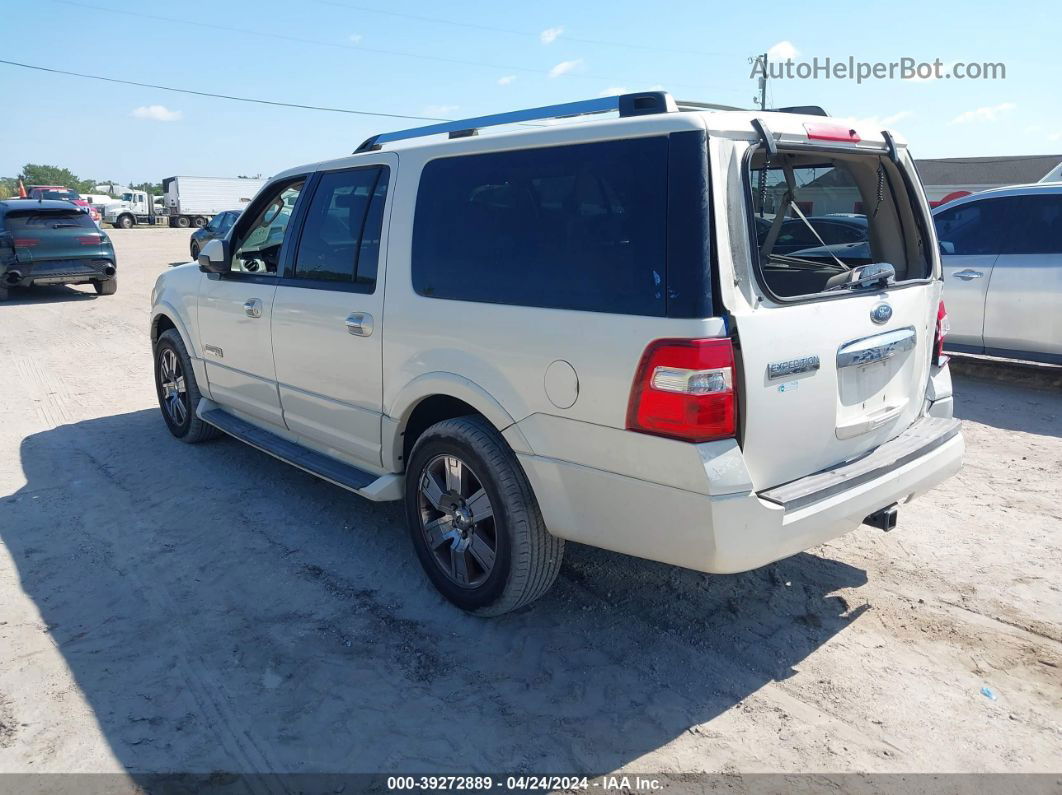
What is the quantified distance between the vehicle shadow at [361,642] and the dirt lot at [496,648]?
0.04ft

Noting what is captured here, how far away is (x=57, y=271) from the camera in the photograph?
1413 cm

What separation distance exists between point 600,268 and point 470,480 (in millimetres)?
1174

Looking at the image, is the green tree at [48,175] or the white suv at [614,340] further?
the green tree at [48,175]

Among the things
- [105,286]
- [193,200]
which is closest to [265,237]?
[105,286]

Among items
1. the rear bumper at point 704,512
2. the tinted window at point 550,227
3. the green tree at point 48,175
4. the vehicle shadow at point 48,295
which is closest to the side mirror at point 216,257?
the tinted window at point 550,227

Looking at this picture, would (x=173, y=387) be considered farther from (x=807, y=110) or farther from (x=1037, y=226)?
(x=1037, y=226)

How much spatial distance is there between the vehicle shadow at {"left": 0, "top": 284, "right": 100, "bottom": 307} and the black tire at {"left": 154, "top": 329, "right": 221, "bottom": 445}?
9.87 metres

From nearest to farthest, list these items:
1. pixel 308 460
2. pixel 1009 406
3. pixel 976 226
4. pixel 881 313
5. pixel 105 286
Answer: pixel 881 313 → pixel 308 460 → pixel 1009 406 → pixel 976 226 → pixel 105 286

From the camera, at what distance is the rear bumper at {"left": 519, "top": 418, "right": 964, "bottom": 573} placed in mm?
2791

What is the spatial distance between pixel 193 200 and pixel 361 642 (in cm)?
5132

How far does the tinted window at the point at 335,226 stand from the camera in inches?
166

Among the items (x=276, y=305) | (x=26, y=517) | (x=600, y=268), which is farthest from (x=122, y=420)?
(x=600, y=268)

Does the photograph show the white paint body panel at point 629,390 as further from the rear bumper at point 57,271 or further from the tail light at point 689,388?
the rear bumper at point 57,271

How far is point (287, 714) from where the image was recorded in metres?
3.06
